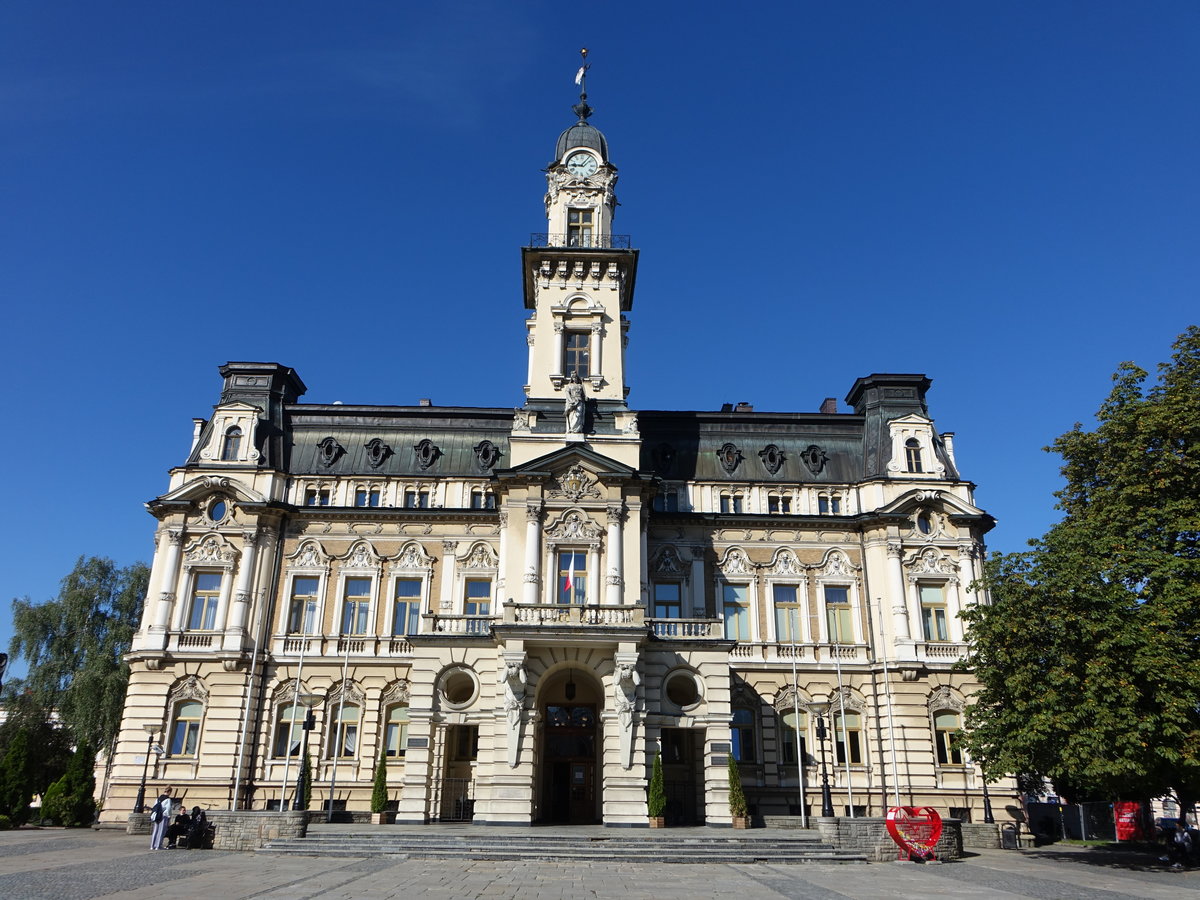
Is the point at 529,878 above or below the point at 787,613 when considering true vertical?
below

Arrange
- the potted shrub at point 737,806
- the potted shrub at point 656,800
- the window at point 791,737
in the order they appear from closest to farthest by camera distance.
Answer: the potted shrub at point 656,800
the potted shrub at point 737,806
the window at point 791,737

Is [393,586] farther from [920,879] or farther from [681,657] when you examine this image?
[920,879]

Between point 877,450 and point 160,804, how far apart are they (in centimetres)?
3329

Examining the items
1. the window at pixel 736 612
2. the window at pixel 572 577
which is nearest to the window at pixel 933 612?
the window at pixel 736 612

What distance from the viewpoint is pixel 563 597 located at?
118 feet

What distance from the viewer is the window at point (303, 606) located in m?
39.2

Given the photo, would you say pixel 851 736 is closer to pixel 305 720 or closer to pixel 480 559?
pixel 480 559

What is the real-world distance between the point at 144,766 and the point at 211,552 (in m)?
9.26

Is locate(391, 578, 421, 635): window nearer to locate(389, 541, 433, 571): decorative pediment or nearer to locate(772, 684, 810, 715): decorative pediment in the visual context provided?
locate(389, 541, 433, 571): decorative pediment

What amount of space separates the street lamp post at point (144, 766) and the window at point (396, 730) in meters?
9.24

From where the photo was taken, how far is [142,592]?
5141 centimetres

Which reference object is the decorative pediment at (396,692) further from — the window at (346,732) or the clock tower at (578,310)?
the clock tower at (578,310)

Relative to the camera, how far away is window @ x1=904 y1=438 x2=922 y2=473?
4119cm

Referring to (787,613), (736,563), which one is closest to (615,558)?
(736,563)
